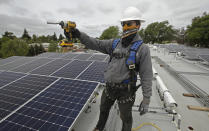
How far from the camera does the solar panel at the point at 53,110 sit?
75.8 inches

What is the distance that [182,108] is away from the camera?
357cm

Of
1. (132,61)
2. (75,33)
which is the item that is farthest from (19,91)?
(132,61)

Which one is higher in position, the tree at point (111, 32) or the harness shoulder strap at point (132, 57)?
the tree at point (111, 32)

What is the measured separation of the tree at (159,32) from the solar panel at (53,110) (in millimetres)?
57845

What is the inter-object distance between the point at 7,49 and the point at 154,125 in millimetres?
37514

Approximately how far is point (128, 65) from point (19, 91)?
12.0ft

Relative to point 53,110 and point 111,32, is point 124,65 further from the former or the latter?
point 111,32

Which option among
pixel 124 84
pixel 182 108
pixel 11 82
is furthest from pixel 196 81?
pixel 11 82

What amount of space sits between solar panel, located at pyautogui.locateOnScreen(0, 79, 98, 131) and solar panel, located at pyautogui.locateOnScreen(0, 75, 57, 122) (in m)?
0.30

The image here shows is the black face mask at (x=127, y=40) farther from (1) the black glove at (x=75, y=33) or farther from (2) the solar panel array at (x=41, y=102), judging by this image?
(2) the solar panel array at (x=41, y=102)

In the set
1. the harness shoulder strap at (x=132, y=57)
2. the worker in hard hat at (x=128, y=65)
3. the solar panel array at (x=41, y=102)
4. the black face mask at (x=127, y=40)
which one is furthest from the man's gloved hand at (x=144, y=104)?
the solar panel array at (x=41, y=102)

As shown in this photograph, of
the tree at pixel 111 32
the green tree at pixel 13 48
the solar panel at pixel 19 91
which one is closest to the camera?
the solar panel at pixel 19 91

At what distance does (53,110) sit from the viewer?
227cm

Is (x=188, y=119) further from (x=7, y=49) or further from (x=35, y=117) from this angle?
(x=7, y=49)
